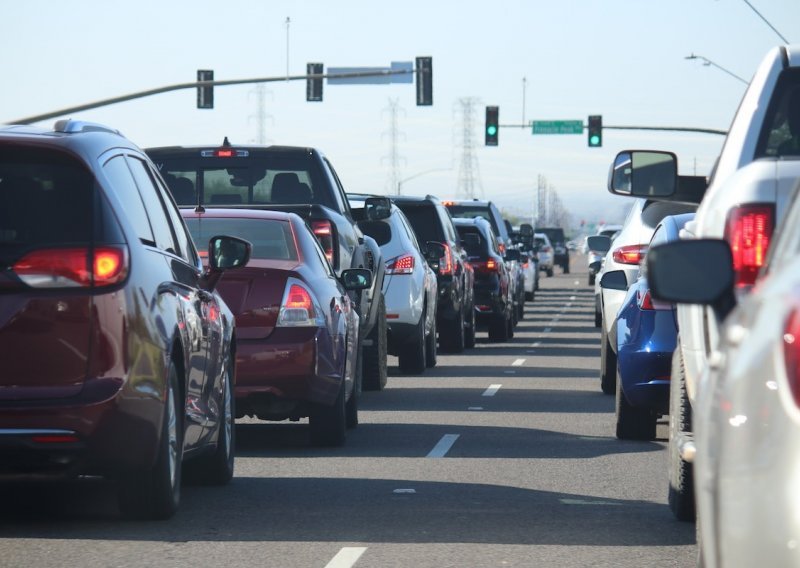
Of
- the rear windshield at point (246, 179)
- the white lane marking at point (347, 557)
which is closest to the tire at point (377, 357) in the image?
the rear windshield at point (246, 179)

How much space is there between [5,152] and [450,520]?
276 centimetres

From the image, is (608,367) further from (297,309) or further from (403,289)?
(297,309)

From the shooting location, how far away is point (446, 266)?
2389 cm

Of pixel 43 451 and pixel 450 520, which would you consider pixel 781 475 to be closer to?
pixel 43 451

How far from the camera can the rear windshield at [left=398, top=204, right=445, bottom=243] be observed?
24.0m

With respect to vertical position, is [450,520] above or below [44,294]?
below

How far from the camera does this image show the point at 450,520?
9055mm

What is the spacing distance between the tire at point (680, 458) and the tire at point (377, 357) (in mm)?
8468

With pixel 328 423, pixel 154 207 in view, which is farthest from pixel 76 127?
pixel 328 423

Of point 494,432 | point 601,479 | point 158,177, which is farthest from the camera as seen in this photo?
point 494,432

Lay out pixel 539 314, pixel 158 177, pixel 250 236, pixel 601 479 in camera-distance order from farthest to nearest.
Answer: pixel 539 314 < pixel 250 236 < pixel 601 479 < pixel 158 177

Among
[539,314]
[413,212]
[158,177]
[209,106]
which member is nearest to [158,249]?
[158,177]

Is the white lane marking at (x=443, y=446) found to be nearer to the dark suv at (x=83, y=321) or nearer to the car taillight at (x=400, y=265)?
the dark suv at (x=83, y=321)

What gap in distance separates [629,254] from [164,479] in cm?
804
